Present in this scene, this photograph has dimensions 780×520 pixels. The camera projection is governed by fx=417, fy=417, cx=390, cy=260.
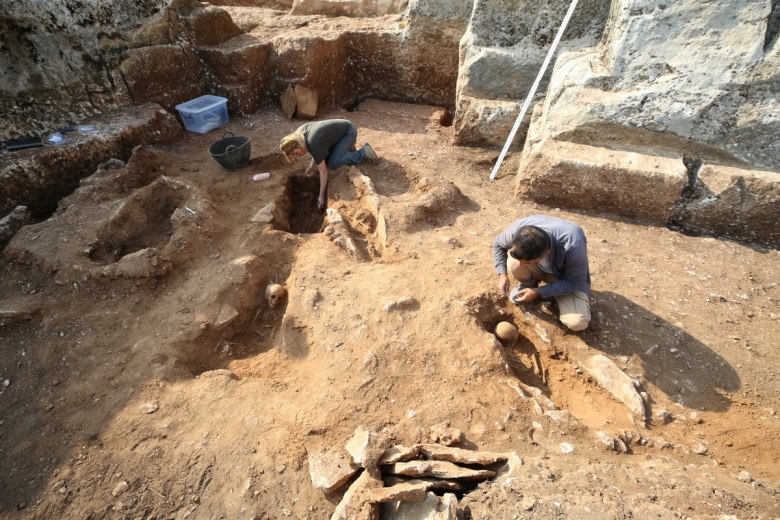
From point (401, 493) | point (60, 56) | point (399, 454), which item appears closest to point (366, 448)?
point (399, 454)

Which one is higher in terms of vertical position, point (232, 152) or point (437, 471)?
point (232, 152)

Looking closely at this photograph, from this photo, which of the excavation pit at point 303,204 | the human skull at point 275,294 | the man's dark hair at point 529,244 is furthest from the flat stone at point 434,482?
the excavation pit at point 303,204

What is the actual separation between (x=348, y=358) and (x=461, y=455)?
97 cm

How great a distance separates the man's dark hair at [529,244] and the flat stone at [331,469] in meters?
1.56

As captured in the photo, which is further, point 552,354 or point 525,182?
point 525,182

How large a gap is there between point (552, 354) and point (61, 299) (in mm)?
3941

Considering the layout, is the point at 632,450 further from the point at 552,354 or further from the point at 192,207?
the point at 192,207

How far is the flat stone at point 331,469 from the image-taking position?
2150mm

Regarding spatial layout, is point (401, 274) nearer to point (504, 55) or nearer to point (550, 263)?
point (550, 263)

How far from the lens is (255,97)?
237 inches

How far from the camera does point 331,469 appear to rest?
7.20 ft

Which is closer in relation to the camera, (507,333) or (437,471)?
(437,471)

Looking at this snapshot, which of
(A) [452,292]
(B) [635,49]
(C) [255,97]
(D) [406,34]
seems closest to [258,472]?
(A) [452,292]

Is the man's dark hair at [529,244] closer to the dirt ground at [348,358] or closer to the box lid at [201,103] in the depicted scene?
the dirt ground at [348,358]
